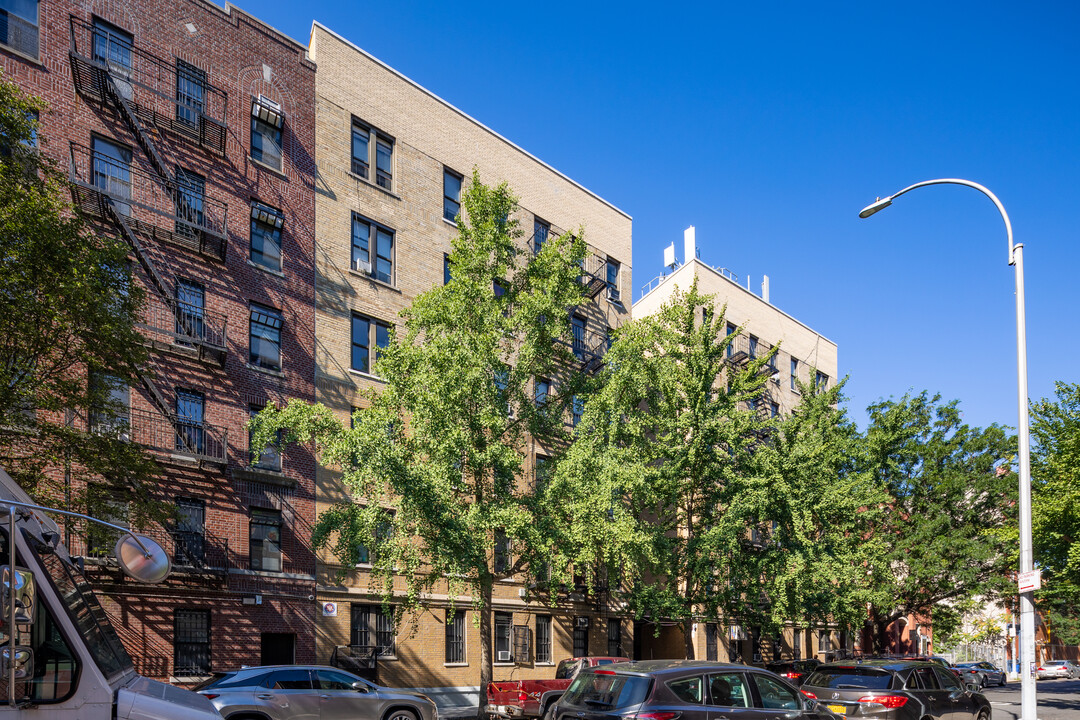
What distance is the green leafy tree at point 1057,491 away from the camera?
88.7 feet

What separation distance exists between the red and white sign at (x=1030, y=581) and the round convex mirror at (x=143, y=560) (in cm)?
1317

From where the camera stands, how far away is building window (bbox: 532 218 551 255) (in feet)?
113

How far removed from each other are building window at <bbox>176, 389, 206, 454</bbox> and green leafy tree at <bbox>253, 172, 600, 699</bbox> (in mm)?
2942

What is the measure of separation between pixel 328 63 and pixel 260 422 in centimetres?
1310

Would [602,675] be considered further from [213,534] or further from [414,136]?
[414,136]

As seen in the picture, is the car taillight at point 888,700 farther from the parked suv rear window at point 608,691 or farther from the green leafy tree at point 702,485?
the green leafy tree at point 702,485

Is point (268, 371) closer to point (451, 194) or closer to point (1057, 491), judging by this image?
point (451, 194)

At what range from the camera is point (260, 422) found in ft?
69.2

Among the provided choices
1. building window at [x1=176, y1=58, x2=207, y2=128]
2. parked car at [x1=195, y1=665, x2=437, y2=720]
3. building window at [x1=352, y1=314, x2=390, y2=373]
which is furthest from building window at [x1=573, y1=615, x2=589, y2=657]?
building window at [x1=176, y1=58, x2=207, y2=128]

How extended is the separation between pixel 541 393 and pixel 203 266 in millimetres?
11044

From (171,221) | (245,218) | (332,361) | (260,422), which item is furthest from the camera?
(332,361)

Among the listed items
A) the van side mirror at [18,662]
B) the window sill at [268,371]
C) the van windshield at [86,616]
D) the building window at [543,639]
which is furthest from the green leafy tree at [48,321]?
the building window at [543,639]

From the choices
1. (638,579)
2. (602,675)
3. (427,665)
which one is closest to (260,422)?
(427,665)

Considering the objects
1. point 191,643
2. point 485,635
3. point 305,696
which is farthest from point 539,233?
point 305,696
